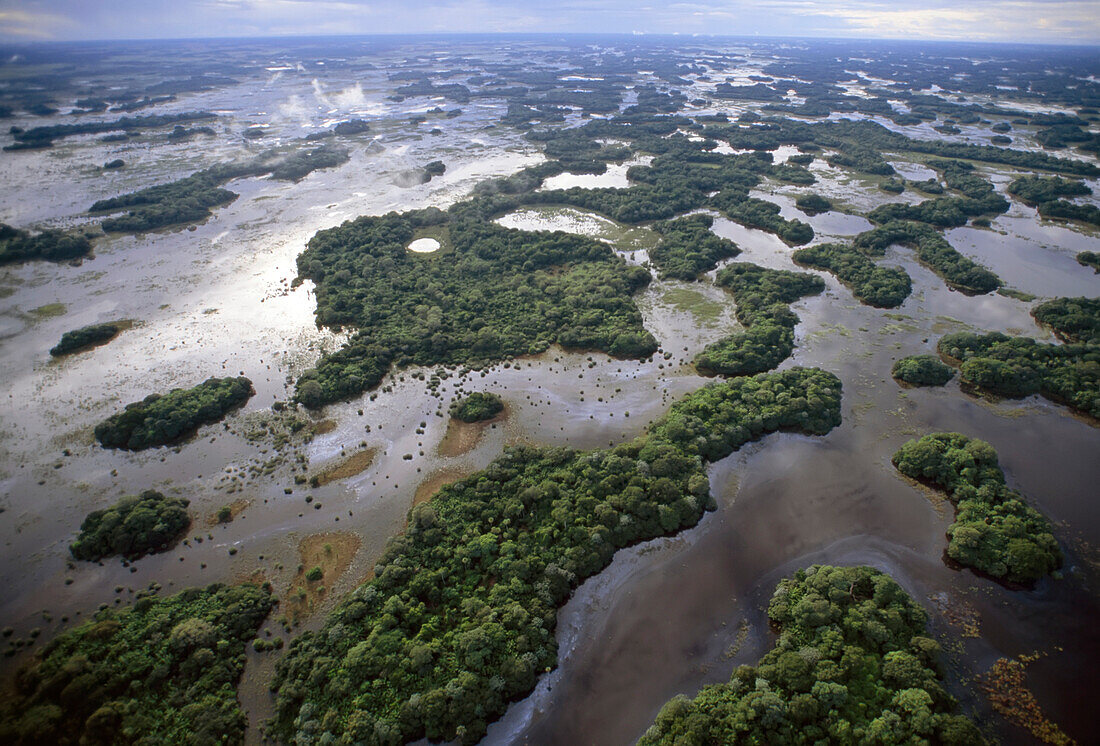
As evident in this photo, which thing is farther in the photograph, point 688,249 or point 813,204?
point 813,204

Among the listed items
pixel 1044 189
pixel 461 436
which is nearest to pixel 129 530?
pixel 461 436

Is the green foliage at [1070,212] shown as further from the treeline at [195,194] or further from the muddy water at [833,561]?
the treeline at [195,194]

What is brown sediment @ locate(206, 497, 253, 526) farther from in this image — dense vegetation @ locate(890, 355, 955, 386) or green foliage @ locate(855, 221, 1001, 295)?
green foliage @ locate(855, 221, 1001, 295)

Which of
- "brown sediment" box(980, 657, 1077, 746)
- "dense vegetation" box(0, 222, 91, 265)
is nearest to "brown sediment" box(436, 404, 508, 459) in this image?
"brown sediment" box(980, 657, 1077, 746)

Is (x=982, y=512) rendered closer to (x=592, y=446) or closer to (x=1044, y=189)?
(x=592, y=446)

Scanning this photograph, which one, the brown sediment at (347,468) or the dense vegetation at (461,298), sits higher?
the dense vegetation at (461,298)

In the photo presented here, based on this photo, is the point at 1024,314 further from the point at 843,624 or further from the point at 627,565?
the point at 627,565

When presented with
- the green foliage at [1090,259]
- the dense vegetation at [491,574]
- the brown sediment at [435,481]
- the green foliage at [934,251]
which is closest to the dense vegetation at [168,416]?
the brown sediment at [435,481]
